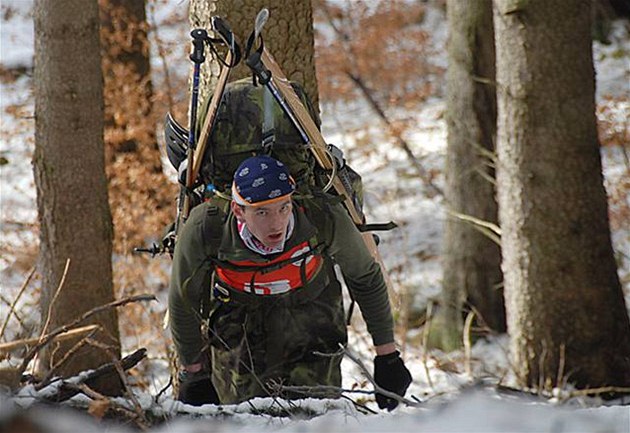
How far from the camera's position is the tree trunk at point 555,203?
268 inches

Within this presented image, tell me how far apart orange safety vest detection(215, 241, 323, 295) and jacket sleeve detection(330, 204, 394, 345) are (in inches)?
5.2

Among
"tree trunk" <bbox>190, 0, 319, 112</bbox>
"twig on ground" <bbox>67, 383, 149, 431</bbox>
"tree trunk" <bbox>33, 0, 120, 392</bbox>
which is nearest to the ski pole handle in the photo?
"tree trunk" <bbox>190, 0, 319, 112</bbox>

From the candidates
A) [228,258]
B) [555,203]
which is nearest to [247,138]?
[228,258]

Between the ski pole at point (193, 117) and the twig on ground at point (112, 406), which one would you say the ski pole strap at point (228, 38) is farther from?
the twig on ground at point (112, 406)

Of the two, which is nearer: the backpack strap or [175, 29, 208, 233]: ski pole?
the backpack strap

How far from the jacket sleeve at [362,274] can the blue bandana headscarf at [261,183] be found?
14.2 inches

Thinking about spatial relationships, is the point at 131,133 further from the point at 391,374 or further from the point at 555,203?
the point at 391,374

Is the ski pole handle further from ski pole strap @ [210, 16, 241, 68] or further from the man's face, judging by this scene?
the man's face

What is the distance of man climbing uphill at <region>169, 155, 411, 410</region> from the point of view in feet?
13.5

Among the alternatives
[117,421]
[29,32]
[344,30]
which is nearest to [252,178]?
[117,421]

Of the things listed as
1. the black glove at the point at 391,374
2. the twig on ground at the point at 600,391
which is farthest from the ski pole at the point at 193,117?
the twig on ground at the point at 600,391

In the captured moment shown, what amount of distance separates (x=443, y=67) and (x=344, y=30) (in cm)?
252

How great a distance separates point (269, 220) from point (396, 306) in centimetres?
137

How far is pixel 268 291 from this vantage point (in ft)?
14.4
